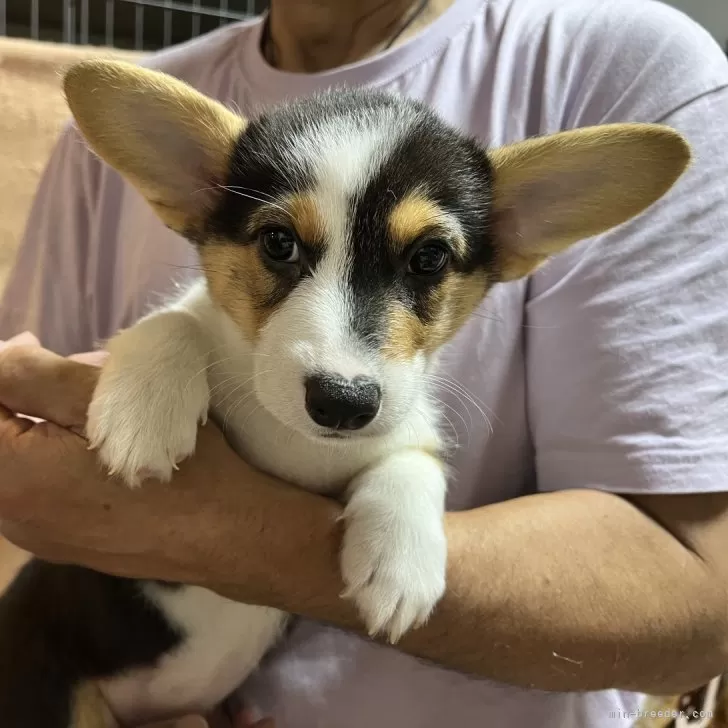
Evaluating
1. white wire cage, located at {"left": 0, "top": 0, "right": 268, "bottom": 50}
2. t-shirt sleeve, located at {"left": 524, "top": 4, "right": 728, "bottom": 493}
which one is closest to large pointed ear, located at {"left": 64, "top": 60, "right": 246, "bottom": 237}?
t-shirt sleeve, located at {"left": 524, "top": 4, "right": 728, "bottom": 493}

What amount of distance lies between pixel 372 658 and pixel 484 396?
54 cm

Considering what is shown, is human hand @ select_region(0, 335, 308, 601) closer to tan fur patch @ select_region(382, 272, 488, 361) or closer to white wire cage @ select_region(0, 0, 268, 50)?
tan fur patch @ select_region(382, 272, 488, 361)

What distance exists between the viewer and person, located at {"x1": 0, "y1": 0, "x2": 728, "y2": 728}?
1064 mm

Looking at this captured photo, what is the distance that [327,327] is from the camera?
94 cm

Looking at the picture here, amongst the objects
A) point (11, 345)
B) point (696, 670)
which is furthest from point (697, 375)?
point (11, 345)

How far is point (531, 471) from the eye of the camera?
1423 millimetres

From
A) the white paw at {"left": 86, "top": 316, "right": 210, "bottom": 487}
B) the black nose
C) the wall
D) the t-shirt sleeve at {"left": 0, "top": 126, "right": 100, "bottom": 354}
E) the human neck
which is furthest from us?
the wall

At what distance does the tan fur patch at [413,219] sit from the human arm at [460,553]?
1.39 feet

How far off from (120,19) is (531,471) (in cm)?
277

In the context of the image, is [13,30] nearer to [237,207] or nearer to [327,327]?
[237,207]

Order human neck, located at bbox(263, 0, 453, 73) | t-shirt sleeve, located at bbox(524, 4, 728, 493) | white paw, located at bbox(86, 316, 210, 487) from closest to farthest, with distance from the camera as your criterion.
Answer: white paw, located at bbox(86, 316, 210, 487) < t-shirt sleeve, located at bbox(524, 4, 728, 493) < human neck, located at bbox(263, 0, 453, 73)

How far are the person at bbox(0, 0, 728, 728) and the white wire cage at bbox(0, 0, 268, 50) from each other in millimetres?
1789

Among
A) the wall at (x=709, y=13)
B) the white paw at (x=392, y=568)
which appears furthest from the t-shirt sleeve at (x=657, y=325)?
the wall at (x=709, y=13)

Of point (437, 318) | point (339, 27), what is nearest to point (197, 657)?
point (437, 318)
